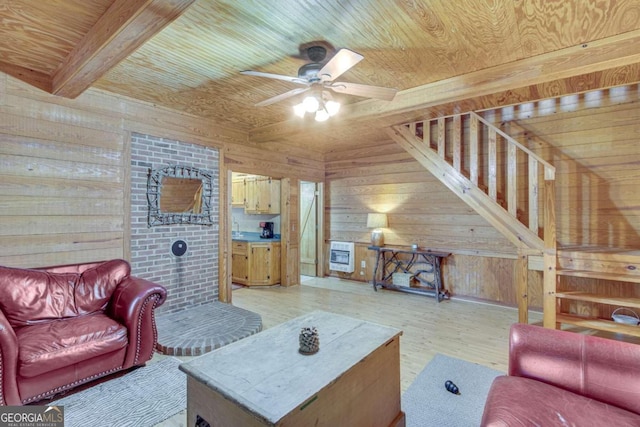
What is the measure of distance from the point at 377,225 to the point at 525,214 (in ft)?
7.01

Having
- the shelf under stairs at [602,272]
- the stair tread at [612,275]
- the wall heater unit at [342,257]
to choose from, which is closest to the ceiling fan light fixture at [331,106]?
the shelf under stairs at [602,272]

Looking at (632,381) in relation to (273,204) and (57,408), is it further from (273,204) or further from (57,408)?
(273,204)

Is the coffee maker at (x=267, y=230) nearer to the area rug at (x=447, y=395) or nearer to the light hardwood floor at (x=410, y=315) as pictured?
the light hardwood floor at (x=410, y=315)

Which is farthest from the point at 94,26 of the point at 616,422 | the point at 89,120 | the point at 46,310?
the point at 616,422

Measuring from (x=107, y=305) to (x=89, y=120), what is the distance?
1.90 metres

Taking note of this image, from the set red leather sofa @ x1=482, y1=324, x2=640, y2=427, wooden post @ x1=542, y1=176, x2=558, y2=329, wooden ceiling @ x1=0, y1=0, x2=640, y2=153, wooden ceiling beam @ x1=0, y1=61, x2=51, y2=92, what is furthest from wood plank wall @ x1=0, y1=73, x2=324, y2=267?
wooden post @ x1=542, y1=176, x2=558, y2=329

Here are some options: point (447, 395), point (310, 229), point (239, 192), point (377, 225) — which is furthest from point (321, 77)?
point (239, 192)

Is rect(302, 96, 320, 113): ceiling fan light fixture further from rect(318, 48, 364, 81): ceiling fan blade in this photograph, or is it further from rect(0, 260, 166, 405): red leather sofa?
rect(0, 260, 166, 405): red leather sofa

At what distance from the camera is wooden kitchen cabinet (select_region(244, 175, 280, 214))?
586 centimetres

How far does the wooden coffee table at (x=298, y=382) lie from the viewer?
4.32 feet

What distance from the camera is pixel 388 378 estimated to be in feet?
6.12

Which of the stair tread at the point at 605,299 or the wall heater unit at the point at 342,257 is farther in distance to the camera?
the wall heater unit at the point at 342,257

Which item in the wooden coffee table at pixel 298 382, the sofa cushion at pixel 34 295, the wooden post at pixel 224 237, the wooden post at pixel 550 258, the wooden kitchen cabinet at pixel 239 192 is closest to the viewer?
the wooden coffee table at pixel 298 382

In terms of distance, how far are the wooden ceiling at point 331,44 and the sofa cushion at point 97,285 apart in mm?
1672
